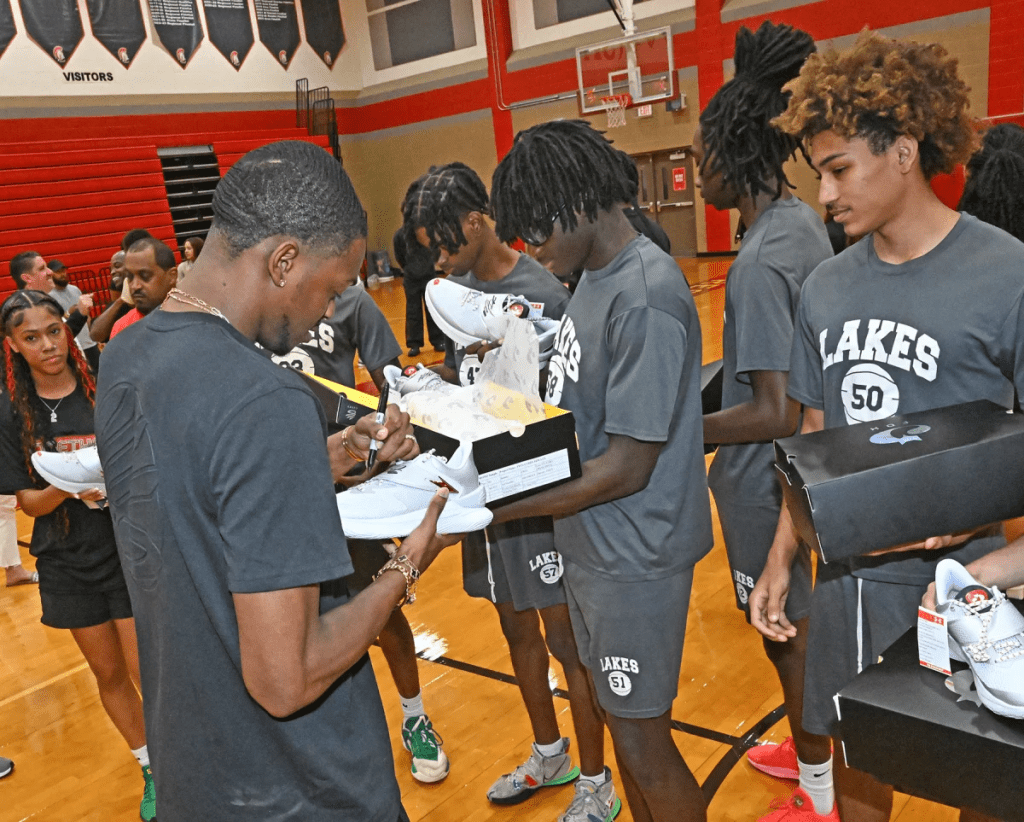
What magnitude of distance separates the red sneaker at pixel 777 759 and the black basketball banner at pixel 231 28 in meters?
16.1

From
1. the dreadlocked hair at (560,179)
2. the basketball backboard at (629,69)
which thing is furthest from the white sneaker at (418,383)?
the basketball backboard at (629,69)

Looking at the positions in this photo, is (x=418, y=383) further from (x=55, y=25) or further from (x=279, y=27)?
(x=279, y=27)

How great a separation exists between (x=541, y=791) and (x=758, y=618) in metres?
1.09

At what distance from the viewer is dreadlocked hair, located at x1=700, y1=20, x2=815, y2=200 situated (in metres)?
2.28

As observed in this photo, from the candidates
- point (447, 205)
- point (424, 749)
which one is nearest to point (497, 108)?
point (447, 205)

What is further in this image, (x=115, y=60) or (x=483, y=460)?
(x=115, y=60)

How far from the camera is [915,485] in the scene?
1328 millimetres

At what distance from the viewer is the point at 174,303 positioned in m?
1.13

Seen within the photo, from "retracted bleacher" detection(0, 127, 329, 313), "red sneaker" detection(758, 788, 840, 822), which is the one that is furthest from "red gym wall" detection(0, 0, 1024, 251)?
"red sneaker" detection(758, 788, 840, 822)

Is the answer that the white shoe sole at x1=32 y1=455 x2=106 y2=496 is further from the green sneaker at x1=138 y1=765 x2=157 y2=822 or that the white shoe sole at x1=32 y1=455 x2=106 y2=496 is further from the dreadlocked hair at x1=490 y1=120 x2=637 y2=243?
the dreadlocked hair at x1=490 y1=120 x2=637 y2=243

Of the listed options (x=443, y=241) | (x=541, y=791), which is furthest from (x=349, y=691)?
(x=443, y=241)

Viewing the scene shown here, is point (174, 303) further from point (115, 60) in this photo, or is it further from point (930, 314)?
point (115, 60)

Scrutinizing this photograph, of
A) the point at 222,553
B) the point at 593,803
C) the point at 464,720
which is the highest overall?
the point at 222,553

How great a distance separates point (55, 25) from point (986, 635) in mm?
15816
